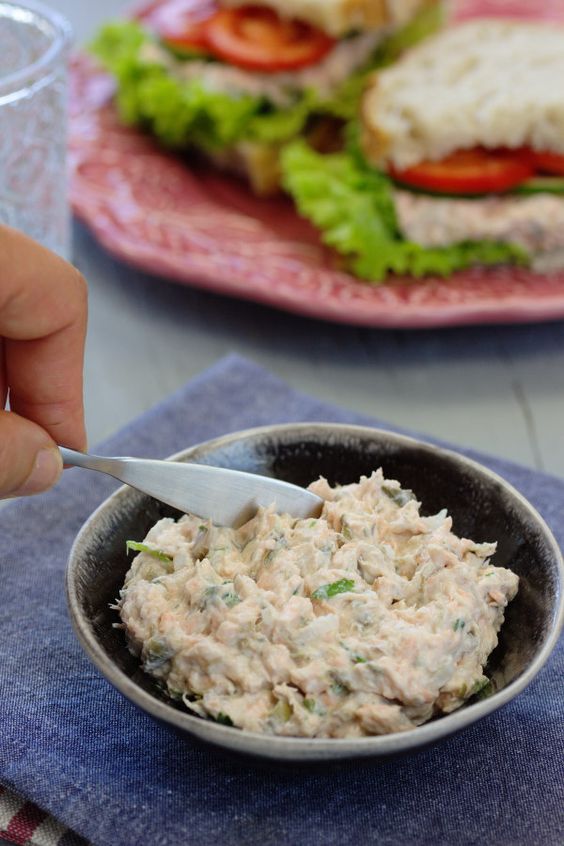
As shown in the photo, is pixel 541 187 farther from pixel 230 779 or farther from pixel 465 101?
pixel 230 779

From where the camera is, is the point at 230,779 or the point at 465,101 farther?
the point at 465,101

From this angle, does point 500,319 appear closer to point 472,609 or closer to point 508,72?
point 508,72

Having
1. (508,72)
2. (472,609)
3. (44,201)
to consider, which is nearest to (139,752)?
(472,609)

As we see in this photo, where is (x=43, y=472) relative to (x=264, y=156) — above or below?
above

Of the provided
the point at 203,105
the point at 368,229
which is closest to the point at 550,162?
the point at 368,229

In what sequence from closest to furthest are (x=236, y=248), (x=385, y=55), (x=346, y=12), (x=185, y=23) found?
(x=236, y=248), (x=346, y=12), (x=185, y=23), (x=385, y=55)

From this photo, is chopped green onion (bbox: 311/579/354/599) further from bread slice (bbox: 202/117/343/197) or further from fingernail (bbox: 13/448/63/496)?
bread slice (bbox: 202/117/343/197)
